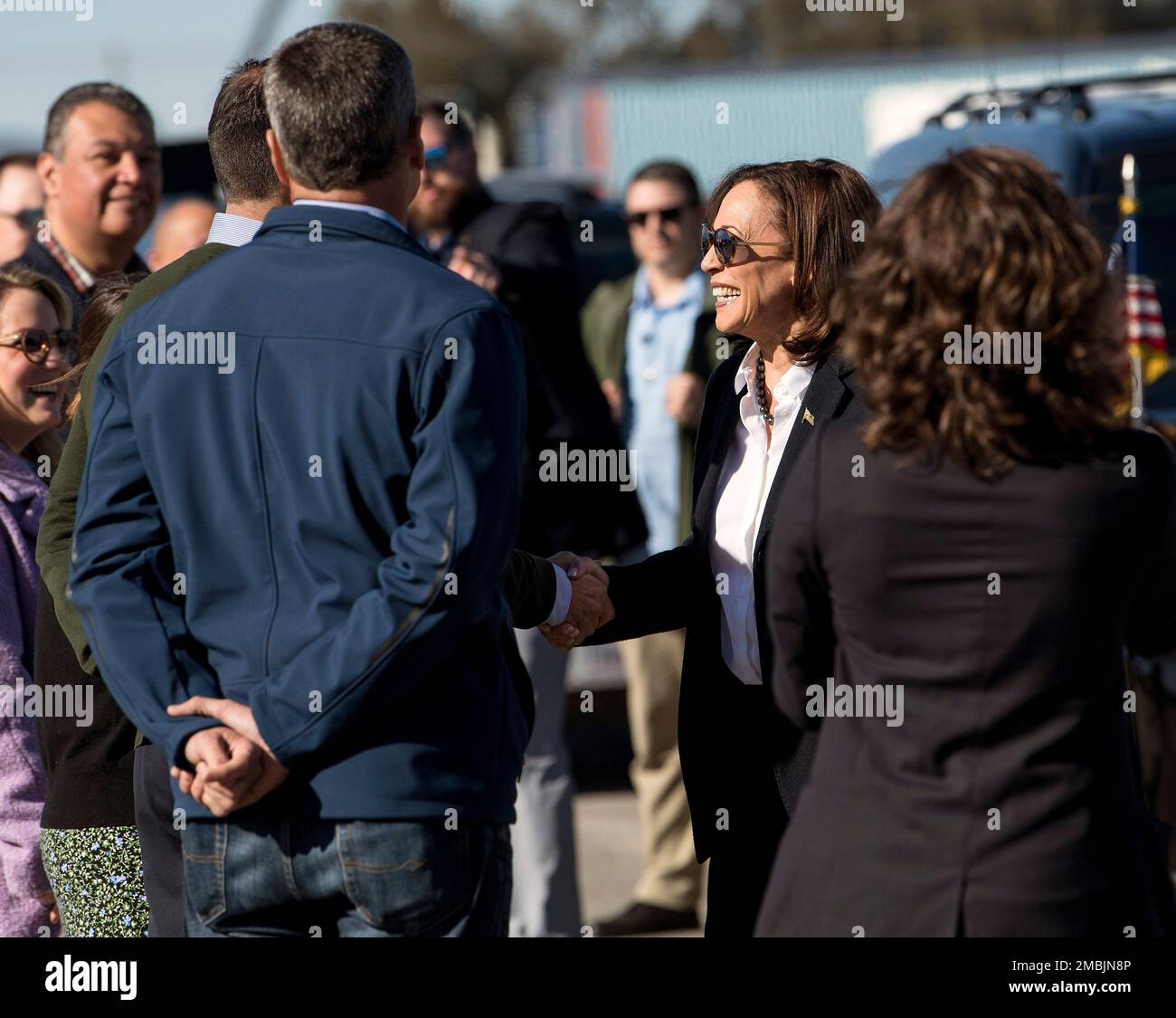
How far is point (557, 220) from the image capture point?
5871 mm

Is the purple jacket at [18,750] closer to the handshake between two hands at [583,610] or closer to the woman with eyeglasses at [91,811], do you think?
the woman with eyeglasses at [91,811]

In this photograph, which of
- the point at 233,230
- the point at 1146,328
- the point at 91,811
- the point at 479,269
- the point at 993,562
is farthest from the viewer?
the point at 1146,328

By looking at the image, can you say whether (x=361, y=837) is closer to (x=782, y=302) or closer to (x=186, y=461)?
(x=186, y=461)

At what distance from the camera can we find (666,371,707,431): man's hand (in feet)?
19.7

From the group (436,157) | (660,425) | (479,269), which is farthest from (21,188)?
(660,425)

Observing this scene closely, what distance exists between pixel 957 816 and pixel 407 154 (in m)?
1.33

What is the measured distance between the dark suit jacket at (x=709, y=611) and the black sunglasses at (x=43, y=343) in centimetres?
144

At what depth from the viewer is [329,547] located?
2.48 m

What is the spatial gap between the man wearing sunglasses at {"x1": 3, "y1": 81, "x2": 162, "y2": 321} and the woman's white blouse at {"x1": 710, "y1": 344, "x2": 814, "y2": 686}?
7.41ft

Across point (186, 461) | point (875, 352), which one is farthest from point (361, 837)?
point (875, 352)

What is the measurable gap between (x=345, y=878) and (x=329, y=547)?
50 cm

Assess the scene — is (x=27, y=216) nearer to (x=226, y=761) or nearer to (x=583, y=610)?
(x=583, y=610)
